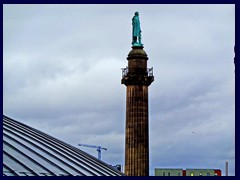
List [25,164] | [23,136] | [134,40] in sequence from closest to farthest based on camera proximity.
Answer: [25,164]
[23,136]
[134,40]

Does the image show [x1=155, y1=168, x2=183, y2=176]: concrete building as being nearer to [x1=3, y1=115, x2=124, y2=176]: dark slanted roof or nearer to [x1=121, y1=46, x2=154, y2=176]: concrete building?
[x1=121, y1=46, x2=154, y2=176]: concrete building

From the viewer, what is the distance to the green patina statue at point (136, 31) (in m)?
53.2

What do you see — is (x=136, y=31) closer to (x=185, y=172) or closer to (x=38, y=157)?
(x=38, y=157)

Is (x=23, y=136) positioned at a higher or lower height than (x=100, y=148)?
lower

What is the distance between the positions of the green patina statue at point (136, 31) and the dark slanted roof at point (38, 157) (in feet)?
97.2

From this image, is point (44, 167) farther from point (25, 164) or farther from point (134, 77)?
point (134, 77)

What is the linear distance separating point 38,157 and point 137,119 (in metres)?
29.5

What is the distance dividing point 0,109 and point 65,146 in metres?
4.64

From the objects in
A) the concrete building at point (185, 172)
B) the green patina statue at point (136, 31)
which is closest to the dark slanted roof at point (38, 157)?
the green patina statue at point (136, 31)

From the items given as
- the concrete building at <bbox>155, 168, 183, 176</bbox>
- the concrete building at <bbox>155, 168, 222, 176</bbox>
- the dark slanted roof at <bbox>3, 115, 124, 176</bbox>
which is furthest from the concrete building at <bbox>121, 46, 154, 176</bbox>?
the concrete building at <bbox>155, 168, 222, 176</bbox>

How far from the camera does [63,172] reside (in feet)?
66.0

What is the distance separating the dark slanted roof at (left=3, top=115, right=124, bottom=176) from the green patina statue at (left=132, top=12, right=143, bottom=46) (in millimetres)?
29621

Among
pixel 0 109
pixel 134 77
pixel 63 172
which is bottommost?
pixel 63 172

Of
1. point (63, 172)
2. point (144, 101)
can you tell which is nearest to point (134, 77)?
point (144, 101)
